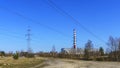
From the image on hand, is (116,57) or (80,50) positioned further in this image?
(80,50)

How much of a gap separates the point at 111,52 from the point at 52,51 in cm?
4500

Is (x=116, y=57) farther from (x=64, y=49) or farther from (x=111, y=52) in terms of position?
(x=64, y=49)

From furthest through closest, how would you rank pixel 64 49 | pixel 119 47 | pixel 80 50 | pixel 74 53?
pixel 64 49
pixel 80 50
pixel 74 53
pixel 119 47

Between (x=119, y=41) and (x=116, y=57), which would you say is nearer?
(x=116, y=57)

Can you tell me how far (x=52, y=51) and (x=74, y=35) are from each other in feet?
102

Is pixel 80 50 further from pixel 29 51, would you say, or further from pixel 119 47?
pixel 119 47

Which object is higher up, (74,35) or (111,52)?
(74,35)

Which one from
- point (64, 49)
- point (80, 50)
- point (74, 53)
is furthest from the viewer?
point (64, 49)

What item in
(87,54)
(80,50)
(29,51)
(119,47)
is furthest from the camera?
(80,50)

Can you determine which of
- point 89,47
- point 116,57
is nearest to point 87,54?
point 89,47

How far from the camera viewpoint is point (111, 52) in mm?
93188

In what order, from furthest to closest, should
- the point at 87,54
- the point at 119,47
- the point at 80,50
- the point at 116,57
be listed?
the point at 80,50, the point at 87,54, the point at 119,47, the point at 116,57

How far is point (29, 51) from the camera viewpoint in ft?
359

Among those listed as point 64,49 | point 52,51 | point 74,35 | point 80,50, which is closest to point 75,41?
point 74,35
